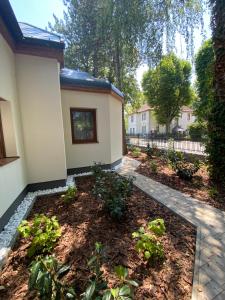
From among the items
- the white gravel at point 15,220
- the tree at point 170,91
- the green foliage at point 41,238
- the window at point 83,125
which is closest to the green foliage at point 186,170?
Answer: the window at point 83,125

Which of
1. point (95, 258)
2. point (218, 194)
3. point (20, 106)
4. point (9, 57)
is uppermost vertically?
point (9, 57)

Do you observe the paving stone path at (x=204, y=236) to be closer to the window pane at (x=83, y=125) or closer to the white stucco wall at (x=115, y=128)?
the white stucco wall at (x=115, y=128)

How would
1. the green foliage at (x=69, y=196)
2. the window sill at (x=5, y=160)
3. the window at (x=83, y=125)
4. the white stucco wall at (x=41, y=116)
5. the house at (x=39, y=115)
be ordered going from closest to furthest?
the window sill at (x=5, y=160), the house at (x=39, y=115), the green foliage at (x=69, y=196), the white stucco wall at (x=41, y=116), the window at (x=83, y=125)

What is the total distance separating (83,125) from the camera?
6.87 meters

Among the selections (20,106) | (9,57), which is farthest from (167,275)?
(9,57)

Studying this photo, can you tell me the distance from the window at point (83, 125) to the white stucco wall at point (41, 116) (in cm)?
150

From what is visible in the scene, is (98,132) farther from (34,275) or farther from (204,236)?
(34,275)

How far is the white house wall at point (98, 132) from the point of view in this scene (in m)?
6.46

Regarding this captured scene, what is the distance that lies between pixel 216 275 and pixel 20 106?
5.38 meters

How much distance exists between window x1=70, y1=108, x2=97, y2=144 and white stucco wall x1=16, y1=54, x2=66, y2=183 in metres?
1.50

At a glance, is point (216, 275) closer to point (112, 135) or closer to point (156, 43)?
point (112, 135)

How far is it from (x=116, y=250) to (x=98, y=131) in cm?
499

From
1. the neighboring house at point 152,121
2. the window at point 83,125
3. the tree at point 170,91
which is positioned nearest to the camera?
the window at point 83,125

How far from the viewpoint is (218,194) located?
4.84 meters
